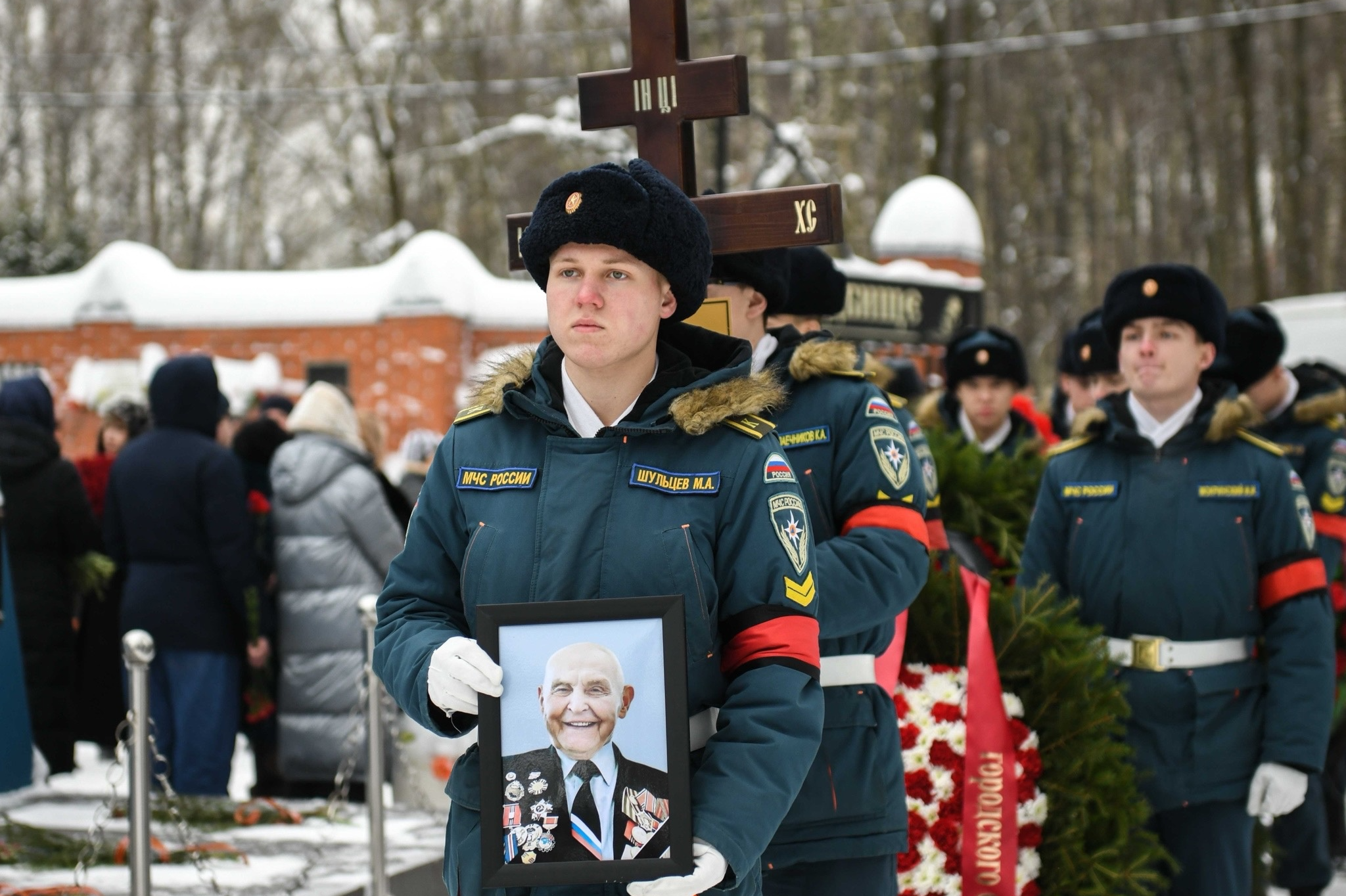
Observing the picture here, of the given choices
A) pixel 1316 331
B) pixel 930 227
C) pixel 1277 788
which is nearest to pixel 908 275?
pixel 930 227

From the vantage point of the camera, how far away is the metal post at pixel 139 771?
4.45 m

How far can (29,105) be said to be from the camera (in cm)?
2791

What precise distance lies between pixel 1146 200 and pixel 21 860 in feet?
121

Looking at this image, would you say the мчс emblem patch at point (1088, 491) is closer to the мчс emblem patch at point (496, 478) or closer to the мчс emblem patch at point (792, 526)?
the мчс emblem patch at point (792, 526)

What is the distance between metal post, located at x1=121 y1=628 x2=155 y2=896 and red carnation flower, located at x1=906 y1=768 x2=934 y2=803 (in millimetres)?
2187

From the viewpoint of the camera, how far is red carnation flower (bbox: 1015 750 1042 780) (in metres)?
4.04

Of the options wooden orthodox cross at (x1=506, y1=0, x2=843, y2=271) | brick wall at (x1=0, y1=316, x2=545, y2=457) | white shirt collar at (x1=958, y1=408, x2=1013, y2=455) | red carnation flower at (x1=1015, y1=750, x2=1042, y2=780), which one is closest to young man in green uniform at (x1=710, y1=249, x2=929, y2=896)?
wooden orthodox cross at (x1=506, y1=0, x2=843, y2=271)

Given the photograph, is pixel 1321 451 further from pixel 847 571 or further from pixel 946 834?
pixel 847 571

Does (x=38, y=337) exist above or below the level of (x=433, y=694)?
above

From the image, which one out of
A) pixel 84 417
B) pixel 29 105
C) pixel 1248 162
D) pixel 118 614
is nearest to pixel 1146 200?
pixel 1248 162

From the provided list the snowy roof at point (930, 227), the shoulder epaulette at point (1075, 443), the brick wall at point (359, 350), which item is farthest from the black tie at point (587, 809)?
the brick wall at point (359, 350)

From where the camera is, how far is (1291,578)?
13.7ft

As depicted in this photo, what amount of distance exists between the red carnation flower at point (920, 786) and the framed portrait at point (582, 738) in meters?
1.95

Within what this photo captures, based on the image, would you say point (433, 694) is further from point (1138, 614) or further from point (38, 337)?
point (38, 337)
